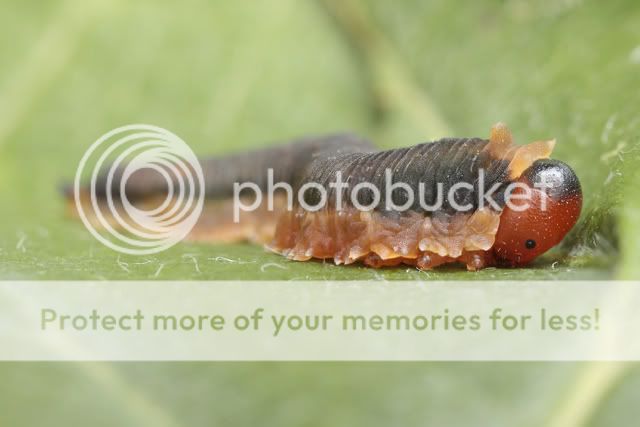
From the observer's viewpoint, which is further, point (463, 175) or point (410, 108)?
point (410, 108)

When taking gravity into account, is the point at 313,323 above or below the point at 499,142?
below

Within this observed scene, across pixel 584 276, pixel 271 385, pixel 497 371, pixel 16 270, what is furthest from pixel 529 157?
pixel 16 270

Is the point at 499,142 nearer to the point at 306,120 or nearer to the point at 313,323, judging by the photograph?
the point at 313,323

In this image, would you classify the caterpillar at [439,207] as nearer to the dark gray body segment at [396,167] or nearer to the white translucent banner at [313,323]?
the dark gray body segment at [396,167]

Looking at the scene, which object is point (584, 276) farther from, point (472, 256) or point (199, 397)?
point (199, 397)
